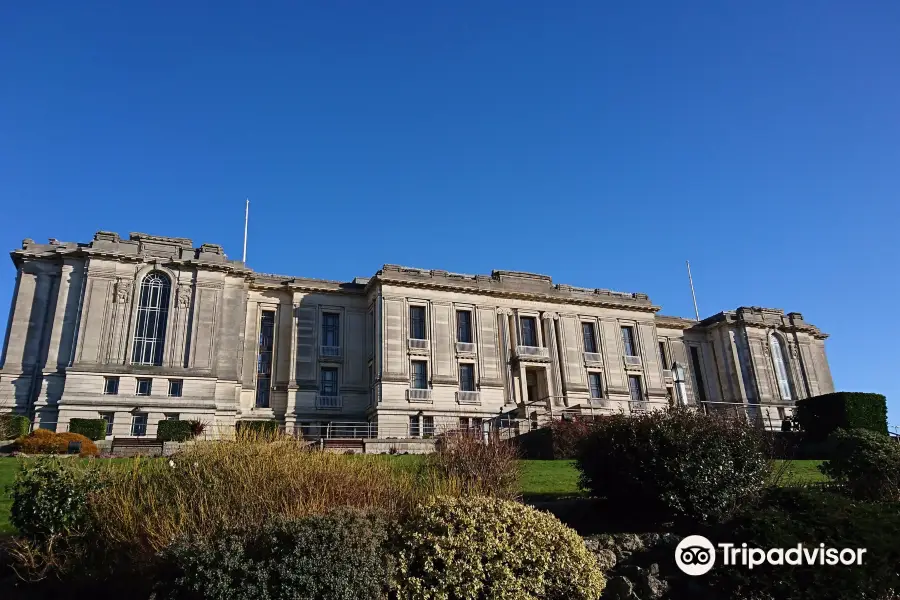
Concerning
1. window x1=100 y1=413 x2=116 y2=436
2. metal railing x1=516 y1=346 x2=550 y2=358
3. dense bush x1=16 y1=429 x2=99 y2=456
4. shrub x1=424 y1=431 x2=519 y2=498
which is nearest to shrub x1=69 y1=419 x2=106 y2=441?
window x1=100 y1=413 x2=116 y2=436

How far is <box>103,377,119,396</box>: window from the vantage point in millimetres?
34125

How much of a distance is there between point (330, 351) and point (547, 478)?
2545cm

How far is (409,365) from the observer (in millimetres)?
38625

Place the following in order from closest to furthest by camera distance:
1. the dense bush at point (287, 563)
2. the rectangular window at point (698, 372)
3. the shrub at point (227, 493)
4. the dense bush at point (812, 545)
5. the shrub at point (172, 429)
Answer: the dense bush at point (287, 563), the dense bush at point (812, 545), the shrub at point (227, 493), the shrub at point (172, 429), the rectangular window at point (698, 372)

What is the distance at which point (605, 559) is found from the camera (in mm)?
10516

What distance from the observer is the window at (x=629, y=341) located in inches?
1796

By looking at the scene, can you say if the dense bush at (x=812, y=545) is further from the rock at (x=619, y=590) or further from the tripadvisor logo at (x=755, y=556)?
the rock at (x=619, y=590)

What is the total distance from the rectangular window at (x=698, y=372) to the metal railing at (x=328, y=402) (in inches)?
1154

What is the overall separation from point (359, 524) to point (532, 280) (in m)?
36.7

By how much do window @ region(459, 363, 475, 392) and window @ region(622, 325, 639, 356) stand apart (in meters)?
12.6

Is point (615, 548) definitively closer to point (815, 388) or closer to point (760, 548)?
point (760, 548)

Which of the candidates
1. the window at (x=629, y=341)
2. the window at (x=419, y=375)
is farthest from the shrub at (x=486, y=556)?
the window at (x=629, y=341)

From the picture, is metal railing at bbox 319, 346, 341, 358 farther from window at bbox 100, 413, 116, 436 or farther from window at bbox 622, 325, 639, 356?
window at bbox 622, 325, 639, 356

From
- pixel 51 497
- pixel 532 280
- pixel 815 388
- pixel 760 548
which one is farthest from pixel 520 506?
pixel 815 388
